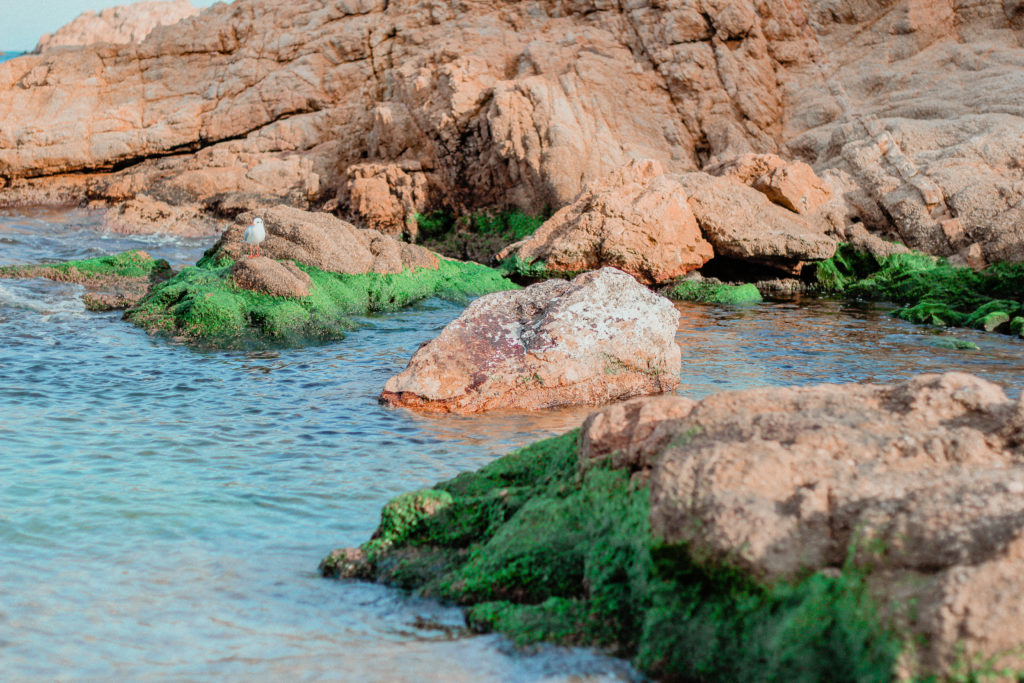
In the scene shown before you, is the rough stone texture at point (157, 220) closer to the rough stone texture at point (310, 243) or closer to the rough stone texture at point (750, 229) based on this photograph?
the rough stone texture at point (310, 243)

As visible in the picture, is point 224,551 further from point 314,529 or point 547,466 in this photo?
point 547,466

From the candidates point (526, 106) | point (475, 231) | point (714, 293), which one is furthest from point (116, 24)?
point (714, 293)

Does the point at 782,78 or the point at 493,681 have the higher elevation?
the point at 782,78

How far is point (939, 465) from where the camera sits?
10.4ft

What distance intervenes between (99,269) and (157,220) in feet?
29.8

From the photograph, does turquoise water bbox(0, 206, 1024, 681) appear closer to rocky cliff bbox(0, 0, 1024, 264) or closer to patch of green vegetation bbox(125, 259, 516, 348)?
patch of green vegetation bbox(125, 259, 516, 348)

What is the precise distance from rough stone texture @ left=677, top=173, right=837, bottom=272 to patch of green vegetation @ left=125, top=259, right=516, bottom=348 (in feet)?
18.7

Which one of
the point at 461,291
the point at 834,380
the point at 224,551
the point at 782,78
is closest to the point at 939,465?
the point at 224,551

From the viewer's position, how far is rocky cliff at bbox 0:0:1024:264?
16875mm

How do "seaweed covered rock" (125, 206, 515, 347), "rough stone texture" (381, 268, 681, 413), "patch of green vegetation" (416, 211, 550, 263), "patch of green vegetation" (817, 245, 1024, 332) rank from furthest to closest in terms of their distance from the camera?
1. "patch of green vegetation" (416, 211, 550, 263)
2. "patch of green vegetation" (817, 245, 1024, 332)
3. "seaweed covered rock" (125, 206, 515, 347)
4. "rough stone texture" (381, 268, 681, 413)

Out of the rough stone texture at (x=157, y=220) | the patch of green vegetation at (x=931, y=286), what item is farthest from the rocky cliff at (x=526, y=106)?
the rough stone texture at (x=157, y=220)

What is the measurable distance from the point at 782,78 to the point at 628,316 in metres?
16.7

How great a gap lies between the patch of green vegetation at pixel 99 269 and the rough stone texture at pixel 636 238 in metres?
6.39

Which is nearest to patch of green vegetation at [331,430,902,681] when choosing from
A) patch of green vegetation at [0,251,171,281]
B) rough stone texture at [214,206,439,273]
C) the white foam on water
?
rough stone texture at [214,206,439,273]
